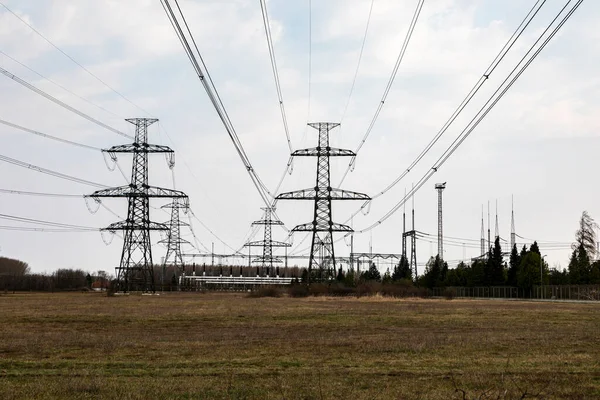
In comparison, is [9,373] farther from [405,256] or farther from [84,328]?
[405,256]

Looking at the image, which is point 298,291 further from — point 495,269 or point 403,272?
point 403,272

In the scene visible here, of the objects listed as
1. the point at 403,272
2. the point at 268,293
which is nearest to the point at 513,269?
the point at 403,272

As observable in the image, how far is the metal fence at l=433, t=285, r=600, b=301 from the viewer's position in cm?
10600

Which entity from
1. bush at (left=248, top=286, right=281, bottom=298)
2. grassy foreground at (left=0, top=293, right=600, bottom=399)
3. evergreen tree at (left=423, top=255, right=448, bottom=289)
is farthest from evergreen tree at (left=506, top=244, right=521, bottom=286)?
grassy foreground at (left=0, top=293, right=600, bottom=399)

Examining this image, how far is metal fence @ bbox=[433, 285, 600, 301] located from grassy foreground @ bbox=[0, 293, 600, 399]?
67.2m

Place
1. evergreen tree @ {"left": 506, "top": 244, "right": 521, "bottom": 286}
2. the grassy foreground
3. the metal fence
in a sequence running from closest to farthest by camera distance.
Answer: the grassy foreground → the metal fence → evergreen tree @ {"left": 506, "top": 244, "right": 521, "bottom": 286}

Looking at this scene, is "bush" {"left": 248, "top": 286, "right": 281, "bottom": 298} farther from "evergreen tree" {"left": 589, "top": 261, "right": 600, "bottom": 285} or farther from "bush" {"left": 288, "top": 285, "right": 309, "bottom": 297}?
"evergreen tree" {"left": 589, "top": 261, "right": 600, "bottom": 285}

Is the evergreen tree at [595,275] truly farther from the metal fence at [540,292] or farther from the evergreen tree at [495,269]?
the evergreen tree at [495,269]

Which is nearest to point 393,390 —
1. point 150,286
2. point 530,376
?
point 530,376

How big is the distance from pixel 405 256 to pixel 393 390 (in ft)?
511

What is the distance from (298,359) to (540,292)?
10490 centimetres

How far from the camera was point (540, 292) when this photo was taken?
122000 millimetres

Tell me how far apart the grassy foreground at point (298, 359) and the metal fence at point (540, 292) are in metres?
67.2

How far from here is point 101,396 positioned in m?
16.9
